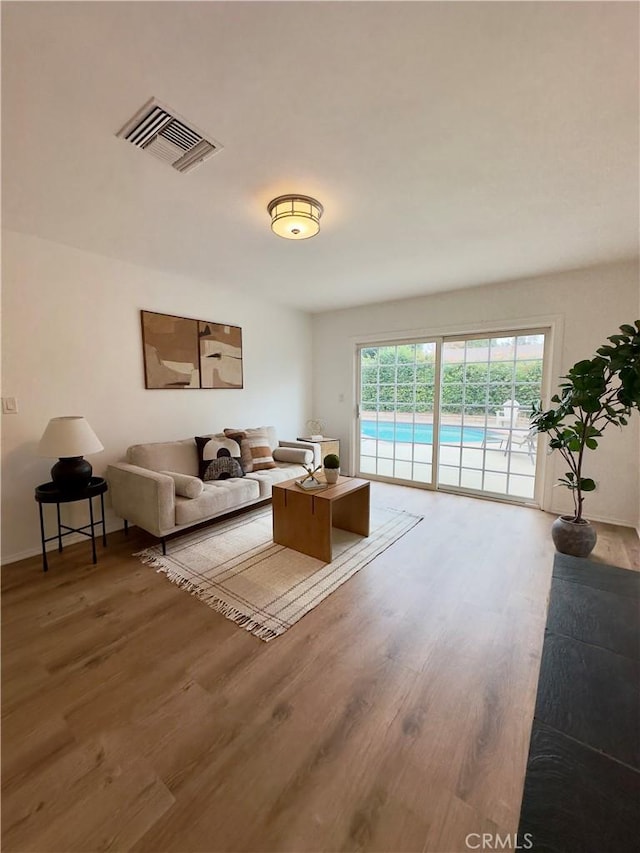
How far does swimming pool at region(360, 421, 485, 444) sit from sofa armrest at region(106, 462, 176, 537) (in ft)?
9.69

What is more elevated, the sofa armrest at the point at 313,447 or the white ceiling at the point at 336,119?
the white ceiling at the point at 336,119

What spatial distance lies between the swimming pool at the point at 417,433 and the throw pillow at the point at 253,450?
164cm

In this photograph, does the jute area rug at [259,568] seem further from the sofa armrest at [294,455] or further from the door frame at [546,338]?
the door frame at [546,338]

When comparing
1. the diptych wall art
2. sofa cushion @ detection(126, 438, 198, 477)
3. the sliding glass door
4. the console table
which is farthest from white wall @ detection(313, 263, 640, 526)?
sofa cushion @ detection(126, 438, 198, 477)

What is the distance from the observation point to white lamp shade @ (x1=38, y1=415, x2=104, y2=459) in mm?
2350

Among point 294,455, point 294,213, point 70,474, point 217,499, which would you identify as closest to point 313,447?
point 294,455

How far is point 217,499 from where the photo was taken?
2.89m

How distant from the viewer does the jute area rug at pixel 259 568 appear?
200cm

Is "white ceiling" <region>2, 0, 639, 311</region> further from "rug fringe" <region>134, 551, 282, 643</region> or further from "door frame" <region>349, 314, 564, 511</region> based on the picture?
"rug fringe" <region>134, 551, 282, 643</region>

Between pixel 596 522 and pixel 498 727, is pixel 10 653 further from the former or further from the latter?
pixel 596 522

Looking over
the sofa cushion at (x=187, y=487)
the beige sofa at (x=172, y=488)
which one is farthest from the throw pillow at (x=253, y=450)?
the sofa cushion at (x=187, y=487)

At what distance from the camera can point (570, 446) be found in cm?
264

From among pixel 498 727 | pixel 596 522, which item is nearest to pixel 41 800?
pixel 498 727

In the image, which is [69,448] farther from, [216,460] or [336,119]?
[336,119]
